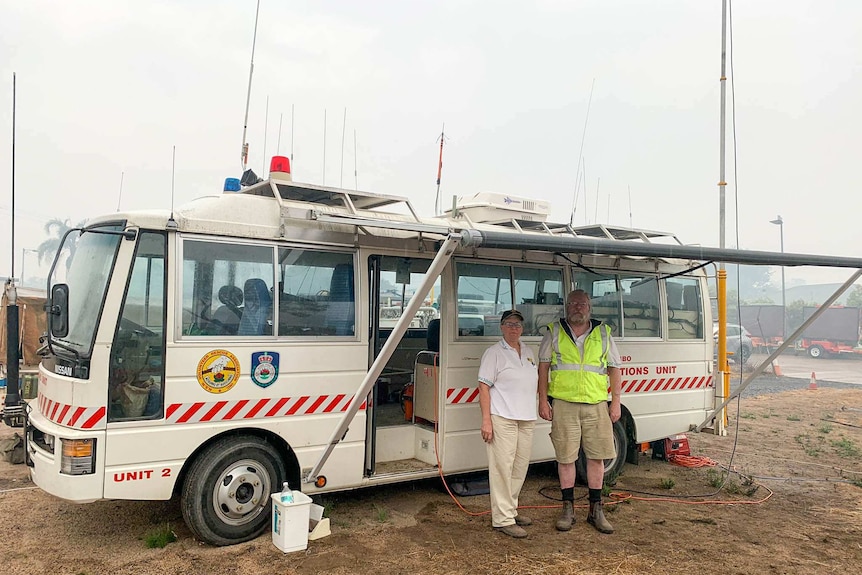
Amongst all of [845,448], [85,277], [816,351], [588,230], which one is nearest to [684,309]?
[588,230]

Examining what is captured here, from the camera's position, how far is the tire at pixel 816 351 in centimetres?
2811

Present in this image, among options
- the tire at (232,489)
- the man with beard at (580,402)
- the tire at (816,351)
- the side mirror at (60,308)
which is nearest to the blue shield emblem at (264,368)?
the tire at (232,489)

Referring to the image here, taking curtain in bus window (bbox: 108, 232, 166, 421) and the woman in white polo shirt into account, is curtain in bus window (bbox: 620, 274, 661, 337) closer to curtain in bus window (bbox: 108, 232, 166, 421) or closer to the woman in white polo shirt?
the woman in white polo shirt

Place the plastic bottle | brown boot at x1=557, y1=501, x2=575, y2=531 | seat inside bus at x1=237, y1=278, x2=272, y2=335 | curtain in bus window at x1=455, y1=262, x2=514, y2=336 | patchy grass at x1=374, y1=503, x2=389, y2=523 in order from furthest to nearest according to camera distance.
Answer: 1. curtain in bus window at x1=455, y1=262, x2=514, y2=336
2. patchy grass at x1=374, y1=503, x2=389, y2=523
3. brown boot at x1=557, y1=501, x2=575, y2=531
4. seat inside bus at x1=237, y1=278, x2=272, y2=335
5. the plastic bottle

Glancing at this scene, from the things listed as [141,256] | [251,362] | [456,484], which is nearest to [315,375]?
[251,362]

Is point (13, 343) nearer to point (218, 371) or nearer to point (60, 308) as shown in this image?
point (60, 308)

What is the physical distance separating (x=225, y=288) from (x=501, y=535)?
9.91 ft

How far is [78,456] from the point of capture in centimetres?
439

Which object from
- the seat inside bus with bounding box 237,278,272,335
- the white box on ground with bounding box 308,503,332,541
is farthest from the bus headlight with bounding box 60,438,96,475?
the white box on ground with bounding box 308,503,332,541

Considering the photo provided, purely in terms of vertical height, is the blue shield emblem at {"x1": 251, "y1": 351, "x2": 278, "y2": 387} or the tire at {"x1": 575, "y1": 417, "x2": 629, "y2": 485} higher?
the blue shield emblem at {"x1": 251, "y1": 351, "x2": 278, "y2": 387}

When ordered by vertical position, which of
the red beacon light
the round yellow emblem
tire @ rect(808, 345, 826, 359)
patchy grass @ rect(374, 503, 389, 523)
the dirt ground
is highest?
the red beacon light

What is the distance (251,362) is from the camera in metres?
5.00

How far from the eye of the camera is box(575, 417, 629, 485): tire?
7.15 metres

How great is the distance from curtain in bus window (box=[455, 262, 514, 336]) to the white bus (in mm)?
16
